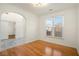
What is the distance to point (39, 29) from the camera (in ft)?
6.22

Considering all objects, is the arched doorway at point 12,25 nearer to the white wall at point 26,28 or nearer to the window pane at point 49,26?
the white wall at point 26,28

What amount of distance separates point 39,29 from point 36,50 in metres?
0.40

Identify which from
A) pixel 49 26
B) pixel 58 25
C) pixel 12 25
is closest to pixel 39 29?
pixel 49 26

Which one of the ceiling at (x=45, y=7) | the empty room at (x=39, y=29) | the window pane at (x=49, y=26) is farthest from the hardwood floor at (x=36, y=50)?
the ceiling at (x=45, y=7)

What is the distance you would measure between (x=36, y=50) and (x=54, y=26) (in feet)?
1.84

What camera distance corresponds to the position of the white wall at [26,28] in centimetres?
180

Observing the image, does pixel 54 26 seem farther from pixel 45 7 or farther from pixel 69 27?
pixel 45 7

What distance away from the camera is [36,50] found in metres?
1.83

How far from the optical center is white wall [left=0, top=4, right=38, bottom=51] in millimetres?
1801

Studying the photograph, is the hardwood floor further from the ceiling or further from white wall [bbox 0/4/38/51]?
the ceiling

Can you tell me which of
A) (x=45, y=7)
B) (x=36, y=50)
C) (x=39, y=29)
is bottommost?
(x=36, y=50)

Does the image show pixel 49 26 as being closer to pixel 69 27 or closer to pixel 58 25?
pixel 58 25

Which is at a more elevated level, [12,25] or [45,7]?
[45,7]

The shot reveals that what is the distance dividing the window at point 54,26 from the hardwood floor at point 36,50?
0.20m
